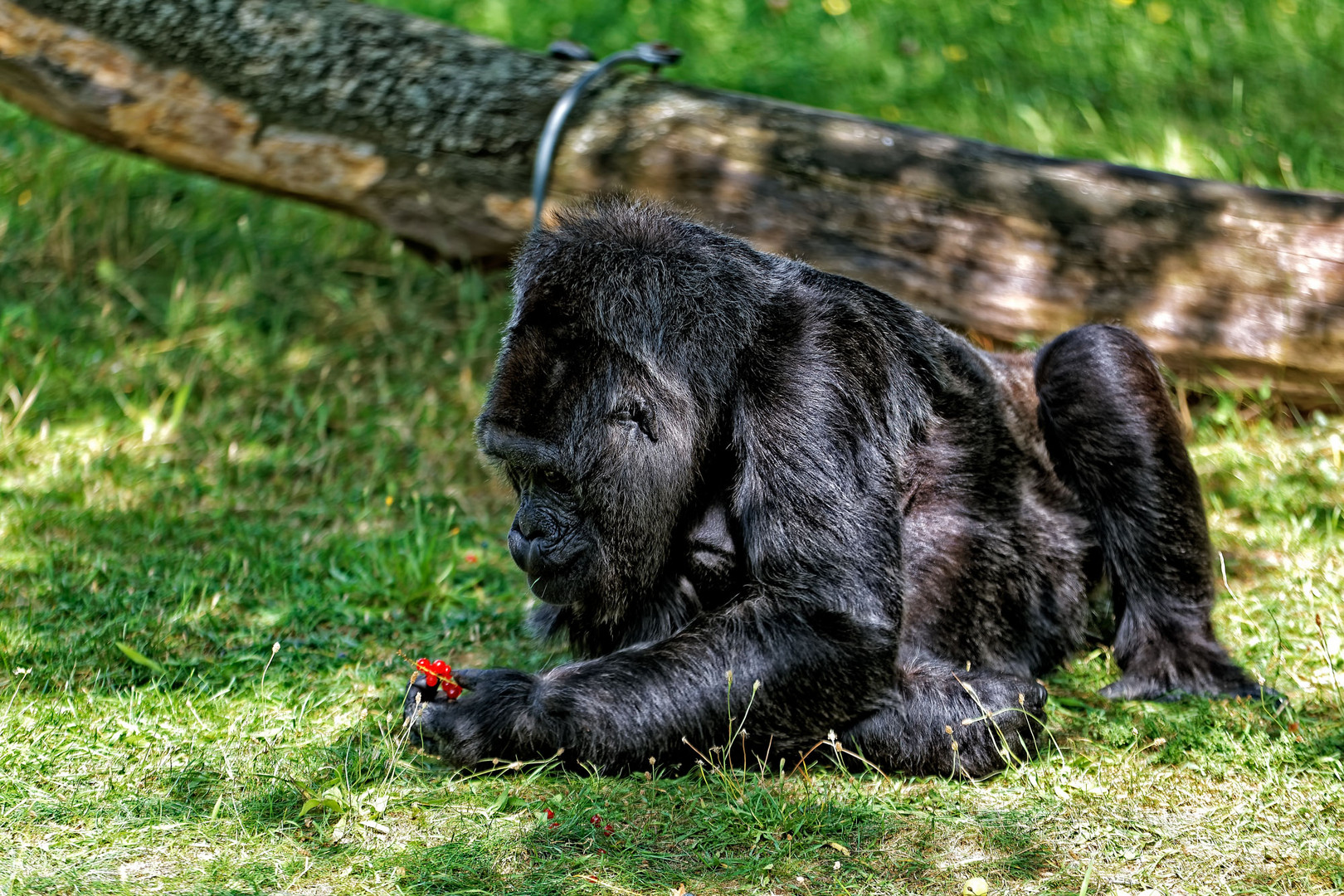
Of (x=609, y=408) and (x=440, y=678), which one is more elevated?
(x=609, y=408)

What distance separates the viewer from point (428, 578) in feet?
16.8

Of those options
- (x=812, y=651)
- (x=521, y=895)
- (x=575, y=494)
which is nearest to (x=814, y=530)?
(x=812, y=651)

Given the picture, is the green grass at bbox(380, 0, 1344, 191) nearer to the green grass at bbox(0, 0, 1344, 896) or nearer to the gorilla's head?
the green grass at bbox(0, 0, 1344, 896)

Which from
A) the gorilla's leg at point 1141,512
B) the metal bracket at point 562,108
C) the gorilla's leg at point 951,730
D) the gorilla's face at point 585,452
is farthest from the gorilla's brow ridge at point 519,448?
the metal bracket at point 562,108

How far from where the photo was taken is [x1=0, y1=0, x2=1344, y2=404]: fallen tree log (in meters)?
5.93

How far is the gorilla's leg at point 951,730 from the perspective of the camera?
3.84 meters

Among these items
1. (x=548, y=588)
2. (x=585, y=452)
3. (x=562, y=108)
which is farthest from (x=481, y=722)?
(x=562, y=108)

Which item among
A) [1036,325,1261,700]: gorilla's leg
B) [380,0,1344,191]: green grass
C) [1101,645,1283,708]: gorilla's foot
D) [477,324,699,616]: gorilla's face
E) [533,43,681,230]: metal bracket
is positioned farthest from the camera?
[380,0,1344,191]: green grass

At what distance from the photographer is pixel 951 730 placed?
3742 mm

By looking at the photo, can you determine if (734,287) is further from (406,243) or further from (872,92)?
(872,92)

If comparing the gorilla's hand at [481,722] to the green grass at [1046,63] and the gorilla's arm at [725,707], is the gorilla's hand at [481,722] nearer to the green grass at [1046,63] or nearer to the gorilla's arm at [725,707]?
the gorilla's arm at [725,707]

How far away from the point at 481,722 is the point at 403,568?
1562 millimetres

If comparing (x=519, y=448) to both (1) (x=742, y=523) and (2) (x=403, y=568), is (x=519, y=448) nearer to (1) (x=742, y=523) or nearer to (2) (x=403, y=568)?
(1) (x=742, y=523)

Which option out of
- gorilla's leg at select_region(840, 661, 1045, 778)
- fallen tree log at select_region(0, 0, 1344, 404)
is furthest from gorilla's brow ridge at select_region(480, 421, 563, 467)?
fallen tree log at select_region(0, 0, 1344, 404)
